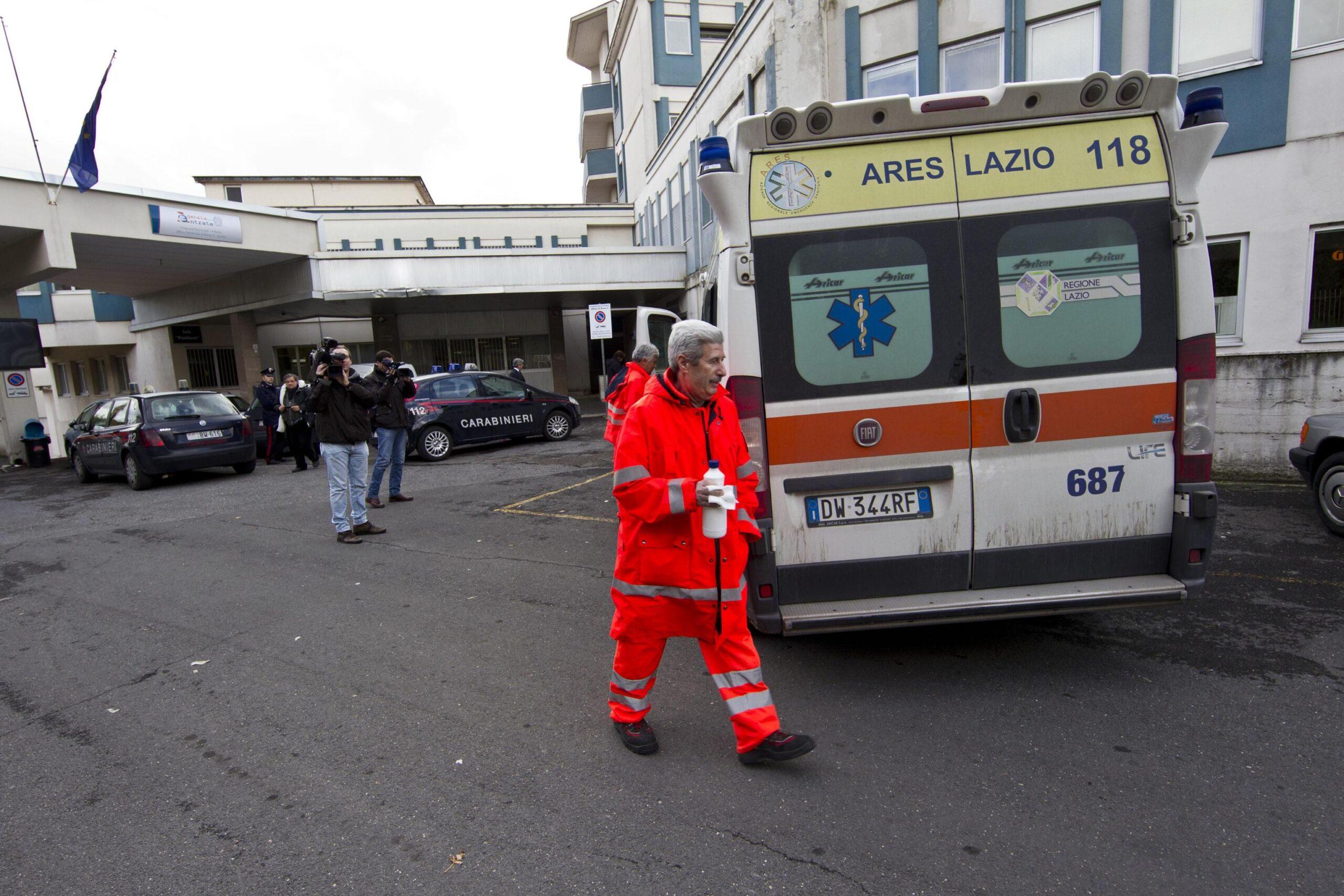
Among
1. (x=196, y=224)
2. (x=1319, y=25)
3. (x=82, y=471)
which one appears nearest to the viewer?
(x=1319, y=25)

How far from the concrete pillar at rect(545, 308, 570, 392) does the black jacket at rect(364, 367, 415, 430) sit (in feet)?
59.7

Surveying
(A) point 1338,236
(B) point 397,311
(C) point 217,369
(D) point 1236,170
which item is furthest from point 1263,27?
(C) point 217,369

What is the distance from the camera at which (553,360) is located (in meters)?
→ 27.0

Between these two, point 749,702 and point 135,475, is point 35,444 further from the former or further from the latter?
point 749,702

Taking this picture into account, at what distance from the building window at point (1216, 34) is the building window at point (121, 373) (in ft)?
109

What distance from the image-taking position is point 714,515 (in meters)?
2.71

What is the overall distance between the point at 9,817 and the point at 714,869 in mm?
2766

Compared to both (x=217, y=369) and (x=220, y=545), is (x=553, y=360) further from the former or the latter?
(x=220, y=545)

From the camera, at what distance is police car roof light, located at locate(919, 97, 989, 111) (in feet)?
11.0

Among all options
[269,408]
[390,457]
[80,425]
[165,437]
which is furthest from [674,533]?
[80,425]

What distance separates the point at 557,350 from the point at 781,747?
82.0 ft

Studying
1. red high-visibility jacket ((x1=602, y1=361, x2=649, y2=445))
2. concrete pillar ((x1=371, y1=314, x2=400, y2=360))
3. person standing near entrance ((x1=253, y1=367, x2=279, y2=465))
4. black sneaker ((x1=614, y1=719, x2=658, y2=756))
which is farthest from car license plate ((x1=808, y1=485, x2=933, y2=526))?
concrete pillar ((x1=371, y1=314, x2=400, y2=360))

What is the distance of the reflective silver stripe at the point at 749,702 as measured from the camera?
296 centimetres

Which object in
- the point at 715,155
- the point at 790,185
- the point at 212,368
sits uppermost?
the point at 715,155
